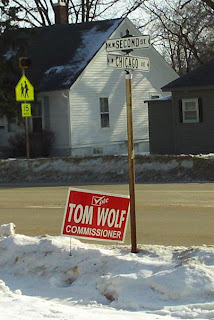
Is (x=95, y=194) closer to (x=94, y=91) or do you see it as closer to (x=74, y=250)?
(x=74, y=250)

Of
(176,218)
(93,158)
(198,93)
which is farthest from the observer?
→ (198,93)

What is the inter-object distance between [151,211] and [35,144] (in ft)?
60.4

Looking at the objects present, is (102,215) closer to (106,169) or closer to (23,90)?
(106,169)

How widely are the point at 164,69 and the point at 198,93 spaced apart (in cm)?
828

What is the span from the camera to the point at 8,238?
9172 millimetres

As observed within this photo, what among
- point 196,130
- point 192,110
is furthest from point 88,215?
point 192,110

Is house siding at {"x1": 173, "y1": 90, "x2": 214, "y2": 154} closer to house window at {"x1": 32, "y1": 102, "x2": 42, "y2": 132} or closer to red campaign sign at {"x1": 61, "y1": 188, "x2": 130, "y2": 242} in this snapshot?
house window at {"x1": 32, "y1": 102, "x2": 42, "y2": 132}

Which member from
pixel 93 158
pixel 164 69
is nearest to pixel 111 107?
pixel 164 69

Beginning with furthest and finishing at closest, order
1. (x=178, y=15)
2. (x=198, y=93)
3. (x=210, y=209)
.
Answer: (x=178, y=15), (x=198, y=93), (x=210, y=209)

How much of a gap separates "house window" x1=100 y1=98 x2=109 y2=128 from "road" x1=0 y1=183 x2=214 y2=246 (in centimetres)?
1370

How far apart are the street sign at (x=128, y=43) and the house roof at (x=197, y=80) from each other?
19.8 m

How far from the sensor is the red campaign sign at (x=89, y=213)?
344 inches

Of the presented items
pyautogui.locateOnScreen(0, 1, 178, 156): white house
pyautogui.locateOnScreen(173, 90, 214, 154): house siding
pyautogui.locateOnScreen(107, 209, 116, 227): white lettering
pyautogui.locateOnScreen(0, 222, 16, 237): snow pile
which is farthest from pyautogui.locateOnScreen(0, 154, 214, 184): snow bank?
pyautogui.locateOnScreen(107, 209, 116, 227): white lettering

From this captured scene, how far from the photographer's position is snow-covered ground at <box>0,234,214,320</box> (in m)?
6.64
